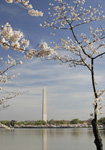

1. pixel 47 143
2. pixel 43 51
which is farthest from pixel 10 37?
pixel 47 143

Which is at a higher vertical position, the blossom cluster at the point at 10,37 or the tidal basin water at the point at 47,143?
the blossom cluster at the point at 10,37

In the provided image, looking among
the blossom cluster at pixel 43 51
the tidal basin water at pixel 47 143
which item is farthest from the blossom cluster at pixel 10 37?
the tidal basin water at pixel 47 143

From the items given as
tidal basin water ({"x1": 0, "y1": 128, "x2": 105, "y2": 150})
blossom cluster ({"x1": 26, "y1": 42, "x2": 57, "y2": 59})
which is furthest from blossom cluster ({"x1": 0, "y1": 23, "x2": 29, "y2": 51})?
tidal basin water ({"x1": 0, "y1": 128, "x2": 105, "y2": 150})

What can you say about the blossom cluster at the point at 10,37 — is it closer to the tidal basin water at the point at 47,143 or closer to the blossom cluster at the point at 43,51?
the blossom cluster at the point at 43,51

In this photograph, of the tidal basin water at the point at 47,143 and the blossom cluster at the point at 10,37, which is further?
the tidal basin water at the point at 47,143

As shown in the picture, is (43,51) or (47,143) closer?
(43,51)

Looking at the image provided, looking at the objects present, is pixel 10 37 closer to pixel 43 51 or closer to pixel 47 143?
pixel 43 51

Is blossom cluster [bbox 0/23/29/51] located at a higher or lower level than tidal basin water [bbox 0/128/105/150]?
higher

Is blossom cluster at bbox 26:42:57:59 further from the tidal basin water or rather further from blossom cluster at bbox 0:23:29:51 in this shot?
the tidal basin water

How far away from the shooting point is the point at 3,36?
7.28 feet

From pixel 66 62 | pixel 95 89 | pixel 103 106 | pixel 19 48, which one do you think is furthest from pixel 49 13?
pixel 19 48

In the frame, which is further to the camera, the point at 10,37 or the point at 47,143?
the point at 47,143

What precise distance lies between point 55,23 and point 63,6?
0.43 metres

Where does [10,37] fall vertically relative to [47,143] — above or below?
above
